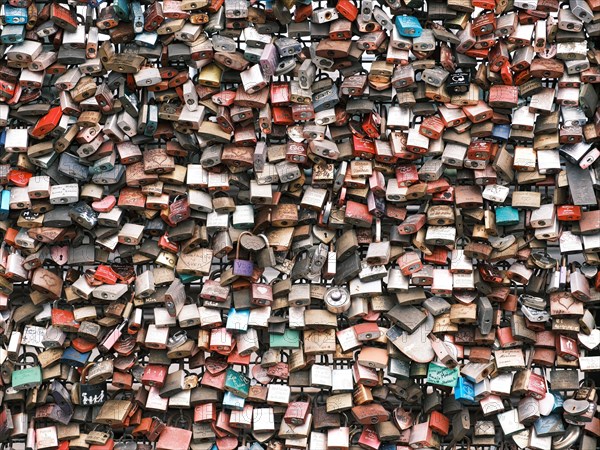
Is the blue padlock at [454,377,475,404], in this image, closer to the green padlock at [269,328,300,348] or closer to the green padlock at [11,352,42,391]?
the green padlock at [269,328,300,348]

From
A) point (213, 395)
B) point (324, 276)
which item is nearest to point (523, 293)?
point (324, 276)

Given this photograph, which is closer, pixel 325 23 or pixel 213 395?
pixel 325 23

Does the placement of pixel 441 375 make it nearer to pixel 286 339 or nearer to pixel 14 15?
pixel 286 339

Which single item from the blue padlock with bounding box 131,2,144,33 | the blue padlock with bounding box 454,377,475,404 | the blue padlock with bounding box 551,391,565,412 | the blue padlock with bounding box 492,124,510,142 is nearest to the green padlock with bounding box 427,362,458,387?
the blue padlock with bounding box 454,377,475,404

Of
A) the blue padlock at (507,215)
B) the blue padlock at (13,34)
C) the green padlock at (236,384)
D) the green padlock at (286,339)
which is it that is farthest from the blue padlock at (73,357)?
the blue padlock at (507,215)

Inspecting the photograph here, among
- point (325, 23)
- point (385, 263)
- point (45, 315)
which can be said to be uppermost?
point (325, 23)

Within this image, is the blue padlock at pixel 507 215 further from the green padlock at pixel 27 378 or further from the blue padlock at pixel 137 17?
the green padlock at pixel 27 378

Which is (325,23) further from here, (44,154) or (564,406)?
(564,406)
